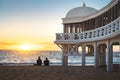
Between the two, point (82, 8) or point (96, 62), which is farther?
point (82, 8)

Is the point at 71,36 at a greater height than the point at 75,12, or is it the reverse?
the point at 75,12

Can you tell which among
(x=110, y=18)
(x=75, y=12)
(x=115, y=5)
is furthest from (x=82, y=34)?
(x=115, y=5)

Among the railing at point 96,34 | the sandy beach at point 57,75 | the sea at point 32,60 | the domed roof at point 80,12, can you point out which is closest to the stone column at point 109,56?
the sandy beach at point 57,75

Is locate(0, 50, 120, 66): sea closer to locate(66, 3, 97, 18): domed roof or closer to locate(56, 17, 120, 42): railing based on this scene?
locate(56, 17, 120, 42): railing

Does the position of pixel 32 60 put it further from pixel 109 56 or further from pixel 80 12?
pixel 109 56

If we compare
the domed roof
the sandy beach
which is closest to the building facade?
the domed roof

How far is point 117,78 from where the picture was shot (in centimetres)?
1722

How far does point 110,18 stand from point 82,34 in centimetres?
723

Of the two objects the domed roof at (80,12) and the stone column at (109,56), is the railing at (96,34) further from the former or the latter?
the domed roof at (80,12)

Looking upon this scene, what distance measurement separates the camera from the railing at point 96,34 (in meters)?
18.2

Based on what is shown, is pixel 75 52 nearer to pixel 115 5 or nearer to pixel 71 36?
pixel 71 36

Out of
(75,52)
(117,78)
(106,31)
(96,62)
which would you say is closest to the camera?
(117,78)

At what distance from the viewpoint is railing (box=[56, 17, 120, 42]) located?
18.2 m

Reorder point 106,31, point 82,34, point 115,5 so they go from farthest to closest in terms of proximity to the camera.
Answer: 1. point 82,34
2. point 106,31
3. point 115,5
